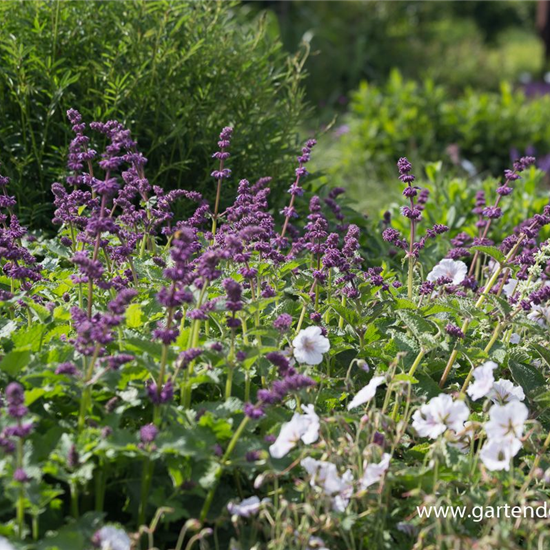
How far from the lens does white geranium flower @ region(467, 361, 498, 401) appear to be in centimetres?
220

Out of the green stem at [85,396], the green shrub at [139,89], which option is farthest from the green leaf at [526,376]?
the green shrub at [139,89]

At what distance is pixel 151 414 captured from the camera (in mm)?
2230

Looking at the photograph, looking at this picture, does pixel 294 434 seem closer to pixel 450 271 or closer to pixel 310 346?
pixel 310 346

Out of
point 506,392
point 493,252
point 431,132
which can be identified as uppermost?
point 493,252

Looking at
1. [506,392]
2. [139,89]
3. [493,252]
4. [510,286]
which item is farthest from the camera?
[139,89]

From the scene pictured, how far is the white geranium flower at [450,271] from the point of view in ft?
9.39

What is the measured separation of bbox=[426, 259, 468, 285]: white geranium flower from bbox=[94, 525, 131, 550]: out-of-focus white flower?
156cm

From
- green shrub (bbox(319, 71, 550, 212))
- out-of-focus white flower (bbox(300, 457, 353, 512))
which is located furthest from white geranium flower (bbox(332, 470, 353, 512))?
green shrub (bbox(319, 71, 550, 212))

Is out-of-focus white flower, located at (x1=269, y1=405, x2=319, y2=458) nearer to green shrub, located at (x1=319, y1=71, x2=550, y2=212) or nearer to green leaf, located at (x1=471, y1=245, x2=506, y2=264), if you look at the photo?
green leaf, located at (x1=471, y1=245, x2=506, y2=264)

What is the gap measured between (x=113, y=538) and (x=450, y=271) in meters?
1.63

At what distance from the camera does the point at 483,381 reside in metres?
2.21

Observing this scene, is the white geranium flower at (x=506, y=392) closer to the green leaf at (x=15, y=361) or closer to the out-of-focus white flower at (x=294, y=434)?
the out-of-focus white flower at (x=294, y=434)

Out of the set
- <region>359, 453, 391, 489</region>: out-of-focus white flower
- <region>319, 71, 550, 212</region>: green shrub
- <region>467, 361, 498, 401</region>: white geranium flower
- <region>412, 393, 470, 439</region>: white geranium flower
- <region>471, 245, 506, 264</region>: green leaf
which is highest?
<region>471, 245, 506, 264</region>: green leaf

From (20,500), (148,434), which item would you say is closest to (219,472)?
(148,434)
